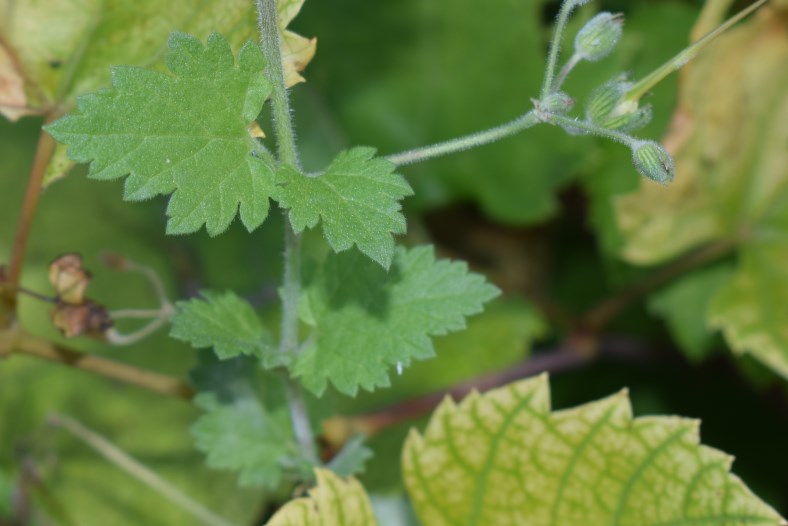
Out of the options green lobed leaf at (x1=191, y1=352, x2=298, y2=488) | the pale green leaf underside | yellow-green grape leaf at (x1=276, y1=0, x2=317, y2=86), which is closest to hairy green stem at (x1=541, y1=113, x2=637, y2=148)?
yellow-green grape leaf at (x1=276, y1=0, x2=317, y2=86)

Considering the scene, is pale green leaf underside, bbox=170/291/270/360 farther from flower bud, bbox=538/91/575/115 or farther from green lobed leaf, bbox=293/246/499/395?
flower bud, bbox=538/91/575/115

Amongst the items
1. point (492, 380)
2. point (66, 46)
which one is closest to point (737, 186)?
point (492, 380)

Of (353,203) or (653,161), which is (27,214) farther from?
(653,161)

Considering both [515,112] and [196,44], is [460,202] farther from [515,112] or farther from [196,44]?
[196,44]

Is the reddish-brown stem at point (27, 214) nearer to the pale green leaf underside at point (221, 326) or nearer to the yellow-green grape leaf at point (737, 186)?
the pale green leaf underside at point (221, 326)

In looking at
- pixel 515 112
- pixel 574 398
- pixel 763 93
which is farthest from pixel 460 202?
pixel 763 93
